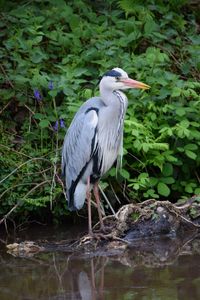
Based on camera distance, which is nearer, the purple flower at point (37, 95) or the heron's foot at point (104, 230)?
the heron's foot at point (104, 230)

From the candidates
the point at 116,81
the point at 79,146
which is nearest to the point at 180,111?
the point at 116,81

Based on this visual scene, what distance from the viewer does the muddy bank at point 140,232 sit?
22.7 ft

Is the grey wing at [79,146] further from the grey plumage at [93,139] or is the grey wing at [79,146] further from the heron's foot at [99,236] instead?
the heron's foot at [99,236]

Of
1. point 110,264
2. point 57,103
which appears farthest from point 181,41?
point 110,264

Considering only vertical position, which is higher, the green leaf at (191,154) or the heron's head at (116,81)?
the heron's head at (116,81)

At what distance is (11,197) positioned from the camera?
7.64 meters

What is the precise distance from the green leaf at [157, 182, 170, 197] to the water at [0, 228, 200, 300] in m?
0.59

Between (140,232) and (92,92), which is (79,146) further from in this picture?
(92,92)

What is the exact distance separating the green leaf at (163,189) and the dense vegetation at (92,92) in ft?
0.04

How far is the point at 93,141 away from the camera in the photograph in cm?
706

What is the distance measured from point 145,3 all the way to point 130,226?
3489 mm

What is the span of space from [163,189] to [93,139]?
998 mm

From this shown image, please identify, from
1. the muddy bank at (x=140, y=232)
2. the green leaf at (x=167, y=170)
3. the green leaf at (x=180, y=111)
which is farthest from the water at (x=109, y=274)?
the green leaf at (x=180, y=111)

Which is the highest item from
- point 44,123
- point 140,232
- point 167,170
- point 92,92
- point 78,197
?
point 92,92
